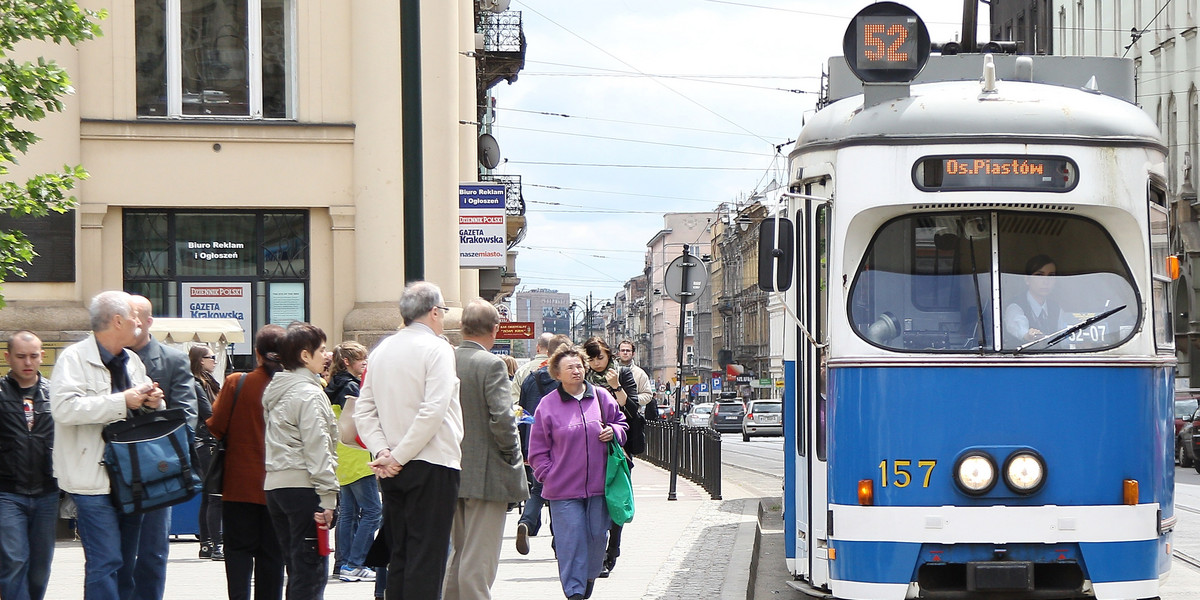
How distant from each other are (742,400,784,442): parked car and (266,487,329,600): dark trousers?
45287 mm

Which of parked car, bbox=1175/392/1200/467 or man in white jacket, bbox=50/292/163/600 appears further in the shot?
parked car, bbox=1175/392/1200/467

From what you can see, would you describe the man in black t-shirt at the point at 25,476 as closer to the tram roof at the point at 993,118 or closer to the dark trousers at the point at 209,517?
the dark trousers at the point at 209,517

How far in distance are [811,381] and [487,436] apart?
1872 millimetres

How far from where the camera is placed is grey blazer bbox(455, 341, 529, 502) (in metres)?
8.59

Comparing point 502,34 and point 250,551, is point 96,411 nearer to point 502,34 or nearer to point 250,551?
point 250,551

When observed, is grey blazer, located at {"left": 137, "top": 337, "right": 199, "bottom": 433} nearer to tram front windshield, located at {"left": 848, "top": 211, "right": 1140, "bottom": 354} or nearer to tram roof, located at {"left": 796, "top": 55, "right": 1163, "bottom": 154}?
tram front windshield, located at {"left": 848, "top": 211, "right": 1140, "bottom": 354}

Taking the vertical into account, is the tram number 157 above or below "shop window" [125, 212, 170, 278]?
below

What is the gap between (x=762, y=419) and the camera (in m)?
53.5

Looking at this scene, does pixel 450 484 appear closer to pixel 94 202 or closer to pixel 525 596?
pixel 525 596

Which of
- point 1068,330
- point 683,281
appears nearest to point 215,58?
point 683,281

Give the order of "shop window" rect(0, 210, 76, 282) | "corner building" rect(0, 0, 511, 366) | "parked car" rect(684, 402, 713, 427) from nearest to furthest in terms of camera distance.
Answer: "shop window" rect(0, 210, 76, 282) < "corner building" rect(0, 0, 511, 366) < "parked car" rect(684, 402, 713, 427)

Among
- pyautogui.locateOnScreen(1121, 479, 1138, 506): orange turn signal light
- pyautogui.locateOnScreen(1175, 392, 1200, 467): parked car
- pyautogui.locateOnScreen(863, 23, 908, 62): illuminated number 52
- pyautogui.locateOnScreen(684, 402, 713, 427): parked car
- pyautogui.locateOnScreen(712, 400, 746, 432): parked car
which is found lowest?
pyautogui.locateOnScreen(684, 402, 713, 427): parked car

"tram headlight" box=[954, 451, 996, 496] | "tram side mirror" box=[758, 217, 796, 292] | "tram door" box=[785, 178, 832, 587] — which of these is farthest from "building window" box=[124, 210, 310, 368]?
"tram headlight" box=[954, 451, 996, 496]

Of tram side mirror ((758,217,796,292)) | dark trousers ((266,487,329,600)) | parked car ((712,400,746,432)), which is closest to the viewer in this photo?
dark trousers ((266,487,329,600))
